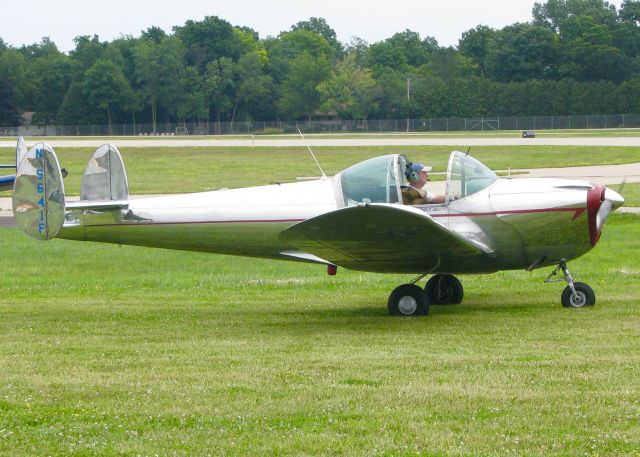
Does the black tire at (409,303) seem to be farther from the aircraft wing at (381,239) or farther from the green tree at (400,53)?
the green tree at (400,53)

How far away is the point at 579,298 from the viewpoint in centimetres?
1326

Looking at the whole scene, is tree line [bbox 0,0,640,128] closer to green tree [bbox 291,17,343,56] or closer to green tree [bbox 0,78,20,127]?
green tree [bbox 0,78,20,127]

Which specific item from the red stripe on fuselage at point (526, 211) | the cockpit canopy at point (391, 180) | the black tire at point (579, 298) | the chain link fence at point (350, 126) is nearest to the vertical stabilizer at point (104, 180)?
the cockpit canopy at point (391, 180)

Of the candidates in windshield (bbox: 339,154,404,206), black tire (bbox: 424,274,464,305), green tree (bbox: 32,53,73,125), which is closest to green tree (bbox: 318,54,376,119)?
green tree (bbox: 32,53,73,125)

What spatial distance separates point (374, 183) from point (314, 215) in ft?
2.73

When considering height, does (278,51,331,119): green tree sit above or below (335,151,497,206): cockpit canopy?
above

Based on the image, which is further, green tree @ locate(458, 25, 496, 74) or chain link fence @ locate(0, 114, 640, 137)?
green tree @ locate(458, 25, 496, 74)

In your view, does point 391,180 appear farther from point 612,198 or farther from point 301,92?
point 301,92

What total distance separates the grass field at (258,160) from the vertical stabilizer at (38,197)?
2747 cm

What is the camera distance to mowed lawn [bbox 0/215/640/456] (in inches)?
271

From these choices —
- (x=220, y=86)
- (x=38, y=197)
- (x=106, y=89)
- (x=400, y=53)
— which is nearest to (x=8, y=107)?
(x=106, y=89)

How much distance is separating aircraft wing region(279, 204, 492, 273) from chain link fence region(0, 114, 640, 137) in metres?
91.2

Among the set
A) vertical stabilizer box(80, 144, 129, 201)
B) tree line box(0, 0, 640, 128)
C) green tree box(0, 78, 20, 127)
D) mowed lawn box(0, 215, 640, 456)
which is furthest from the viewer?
green tree box(0, 78, 20, 127)

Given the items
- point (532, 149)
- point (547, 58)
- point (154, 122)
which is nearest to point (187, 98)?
point (154, 122)
